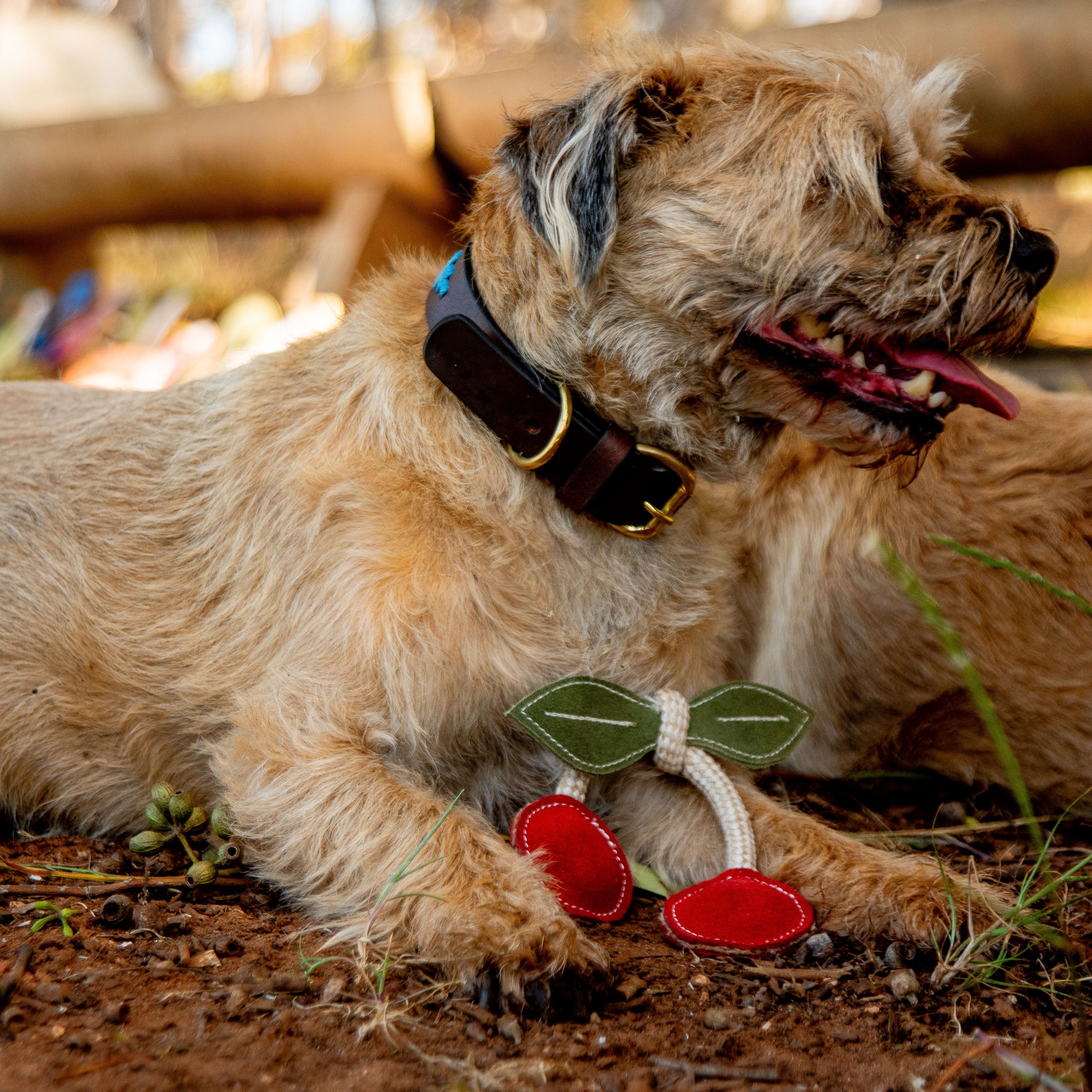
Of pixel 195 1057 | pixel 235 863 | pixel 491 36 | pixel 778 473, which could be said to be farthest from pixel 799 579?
pixel 491 36

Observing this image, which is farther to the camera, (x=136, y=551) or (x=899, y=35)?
(x=899, y=35)

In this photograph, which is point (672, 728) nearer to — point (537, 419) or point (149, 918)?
point (537, 419)

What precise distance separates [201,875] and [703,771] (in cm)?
110

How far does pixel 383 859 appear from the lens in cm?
202

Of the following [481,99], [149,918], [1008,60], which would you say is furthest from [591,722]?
[481,99]

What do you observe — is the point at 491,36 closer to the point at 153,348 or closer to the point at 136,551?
the point at 153,348

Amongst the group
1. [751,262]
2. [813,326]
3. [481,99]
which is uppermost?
[481,99]

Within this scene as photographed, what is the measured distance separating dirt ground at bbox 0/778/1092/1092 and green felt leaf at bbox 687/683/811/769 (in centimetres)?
40

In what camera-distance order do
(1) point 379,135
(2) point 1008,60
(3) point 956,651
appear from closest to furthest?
(3) point 956,651 → (2) point 1008,60 → (1) point 379,135

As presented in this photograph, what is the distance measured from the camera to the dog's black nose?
7.38 feet

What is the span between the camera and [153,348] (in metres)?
6.16

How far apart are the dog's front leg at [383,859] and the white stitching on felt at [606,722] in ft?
0.74

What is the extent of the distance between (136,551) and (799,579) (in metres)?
1.73

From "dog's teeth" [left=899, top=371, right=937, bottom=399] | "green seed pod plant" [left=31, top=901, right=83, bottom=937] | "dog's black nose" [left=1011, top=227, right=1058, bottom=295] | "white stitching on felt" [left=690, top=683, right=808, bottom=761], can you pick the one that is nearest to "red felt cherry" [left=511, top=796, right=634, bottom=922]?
"white stitching on felt" [left=690, top=683, right=808, bottom=761]
